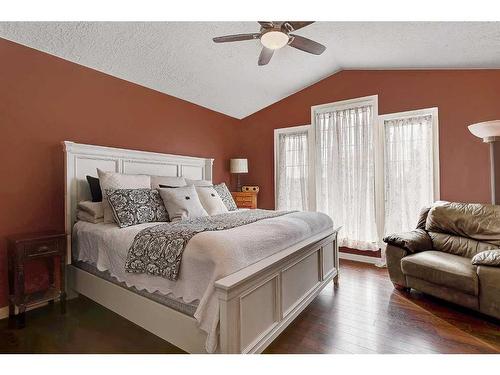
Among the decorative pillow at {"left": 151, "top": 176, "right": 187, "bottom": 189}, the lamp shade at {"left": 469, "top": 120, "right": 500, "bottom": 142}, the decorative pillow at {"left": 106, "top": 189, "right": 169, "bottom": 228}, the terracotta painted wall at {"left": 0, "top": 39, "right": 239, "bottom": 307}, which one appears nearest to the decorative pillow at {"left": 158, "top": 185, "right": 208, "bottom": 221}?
A: the decorative pillow at {"left": 106, "top": 189, "right": 169, "bottom": 228}

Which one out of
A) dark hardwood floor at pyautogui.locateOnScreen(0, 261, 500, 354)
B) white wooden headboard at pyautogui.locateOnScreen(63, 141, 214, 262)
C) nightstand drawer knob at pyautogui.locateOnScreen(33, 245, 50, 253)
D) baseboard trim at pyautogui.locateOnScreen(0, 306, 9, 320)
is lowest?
dark hardwood floor at pyautogui.locateOnScreen(0, 261, 500, 354)

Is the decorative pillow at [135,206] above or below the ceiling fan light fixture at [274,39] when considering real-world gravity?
below

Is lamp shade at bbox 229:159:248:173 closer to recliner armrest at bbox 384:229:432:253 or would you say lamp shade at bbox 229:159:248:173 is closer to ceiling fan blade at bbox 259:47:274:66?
ceiling fan blade at bbox 259:47:274:66

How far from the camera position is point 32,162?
2.41 metres

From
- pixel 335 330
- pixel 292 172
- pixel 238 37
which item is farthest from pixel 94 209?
pixel 292 172

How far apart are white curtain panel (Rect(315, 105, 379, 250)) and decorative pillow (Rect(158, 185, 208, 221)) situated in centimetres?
217

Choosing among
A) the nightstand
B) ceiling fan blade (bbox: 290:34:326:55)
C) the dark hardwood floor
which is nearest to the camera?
the dark hardwood floor

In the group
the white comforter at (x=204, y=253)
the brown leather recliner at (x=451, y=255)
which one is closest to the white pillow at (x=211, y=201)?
the white comforter at (x=204, y=253)

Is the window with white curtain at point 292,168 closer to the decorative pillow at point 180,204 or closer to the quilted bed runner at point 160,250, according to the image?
the decorative pillow at point 180,204

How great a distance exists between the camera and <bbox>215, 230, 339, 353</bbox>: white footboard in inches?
53.3

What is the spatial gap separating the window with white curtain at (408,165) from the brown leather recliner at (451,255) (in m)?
0.40

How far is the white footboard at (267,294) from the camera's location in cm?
135

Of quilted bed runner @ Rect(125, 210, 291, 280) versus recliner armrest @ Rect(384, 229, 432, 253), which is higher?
quilted bed runner @ Rect(125, 210, 291, 280)
